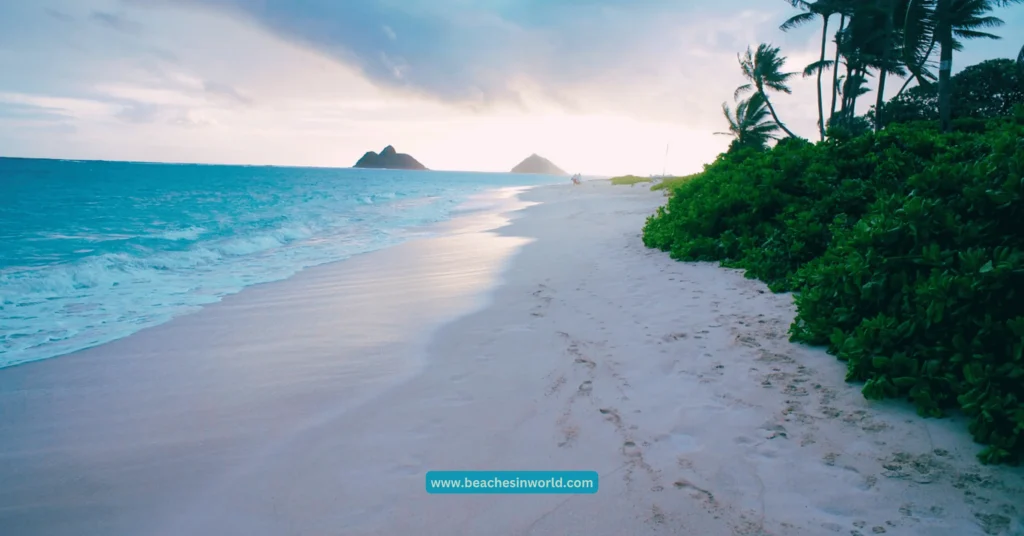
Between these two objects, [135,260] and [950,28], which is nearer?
[135,260]

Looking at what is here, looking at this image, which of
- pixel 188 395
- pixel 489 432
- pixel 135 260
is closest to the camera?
pixel 489 432

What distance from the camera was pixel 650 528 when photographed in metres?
2.25

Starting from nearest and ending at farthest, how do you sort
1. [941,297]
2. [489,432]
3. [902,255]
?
[941,297]
[489,432]
[902,255]

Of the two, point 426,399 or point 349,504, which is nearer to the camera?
point 349,504

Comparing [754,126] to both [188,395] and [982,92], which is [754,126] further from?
[188,395]

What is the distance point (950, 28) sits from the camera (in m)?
16.0

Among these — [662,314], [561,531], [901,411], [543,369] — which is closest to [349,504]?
[561,531]

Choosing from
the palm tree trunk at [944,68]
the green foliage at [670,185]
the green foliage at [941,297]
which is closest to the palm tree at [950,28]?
the palm tree trunk at [944,68]

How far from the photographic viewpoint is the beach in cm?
235

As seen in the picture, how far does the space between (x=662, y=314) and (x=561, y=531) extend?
10.7ft

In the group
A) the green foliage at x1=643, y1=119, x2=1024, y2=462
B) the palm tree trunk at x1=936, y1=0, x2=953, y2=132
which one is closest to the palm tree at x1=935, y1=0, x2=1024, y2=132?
the palm tree trunk at x1=936, y1=0, x2=953, y2=132

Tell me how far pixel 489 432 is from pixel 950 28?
21.5m

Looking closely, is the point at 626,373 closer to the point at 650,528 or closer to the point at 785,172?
the point at 650,528

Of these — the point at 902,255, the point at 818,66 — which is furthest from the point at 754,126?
the point at 902,255
